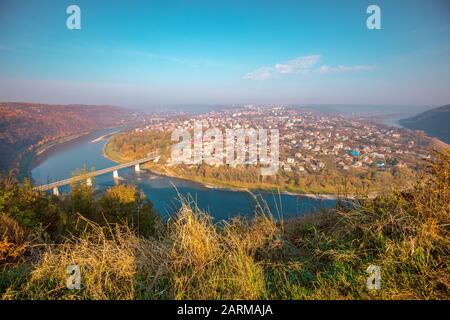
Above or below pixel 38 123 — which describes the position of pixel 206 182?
below

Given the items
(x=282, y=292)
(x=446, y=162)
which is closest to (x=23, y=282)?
(x=282, y=292)

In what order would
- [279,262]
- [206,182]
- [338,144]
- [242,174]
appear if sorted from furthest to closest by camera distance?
[206,182], [242,174], [338,144], [279,262]

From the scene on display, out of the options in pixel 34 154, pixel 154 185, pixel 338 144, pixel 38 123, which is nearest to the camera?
pixel 338 144

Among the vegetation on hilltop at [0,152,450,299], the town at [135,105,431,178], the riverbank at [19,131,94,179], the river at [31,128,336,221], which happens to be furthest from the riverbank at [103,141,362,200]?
the vegetation on hilltop at [0,152,450,299]

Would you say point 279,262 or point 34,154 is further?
point 34,154

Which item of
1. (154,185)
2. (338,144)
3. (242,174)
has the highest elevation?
(338,144)

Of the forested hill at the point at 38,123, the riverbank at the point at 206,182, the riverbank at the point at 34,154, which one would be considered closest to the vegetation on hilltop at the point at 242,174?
the riverbank at the point at 206,182

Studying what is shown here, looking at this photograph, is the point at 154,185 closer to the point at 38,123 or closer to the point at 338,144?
the point at 338,144

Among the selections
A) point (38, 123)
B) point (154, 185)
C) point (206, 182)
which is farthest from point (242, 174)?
point (38, 123)
